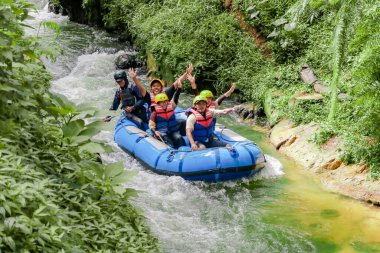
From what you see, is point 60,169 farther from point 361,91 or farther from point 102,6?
point 102,6

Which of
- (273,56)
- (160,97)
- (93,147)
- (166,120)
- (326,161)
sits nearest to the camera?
(93,147)

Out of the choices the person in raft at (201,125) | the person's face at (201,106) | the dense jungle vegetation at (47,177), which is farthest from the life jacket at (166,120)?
the dense jungle vegetation at (47,177)

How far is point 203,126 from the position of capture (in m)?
7.32

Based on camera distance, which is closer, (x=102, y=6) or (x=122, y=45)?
(x=122, y=45)

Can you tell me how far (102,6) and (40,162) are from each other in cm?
1521

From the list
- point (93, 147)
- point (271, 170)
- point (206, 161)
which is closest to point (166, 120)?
point (206, 161)

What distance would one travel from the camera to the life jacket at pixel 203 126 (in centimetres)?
A: 729

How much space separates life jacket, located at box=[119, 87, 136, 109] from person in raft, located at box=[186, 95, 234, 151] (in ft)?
4.82

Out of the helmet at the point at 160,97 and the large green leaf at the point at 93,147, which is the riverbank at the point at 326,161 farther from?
the large green leaf at the point at 93,147

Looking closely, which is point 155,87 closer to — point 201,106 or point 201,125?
point 201,106

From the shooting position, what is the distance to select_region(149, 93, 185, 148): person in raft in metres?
7.61

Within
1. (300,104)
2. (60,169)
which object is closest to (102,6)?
(300,104)

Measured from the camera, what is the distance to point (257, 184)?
6961mm

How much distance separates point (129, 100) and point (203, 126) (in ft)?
5.85
